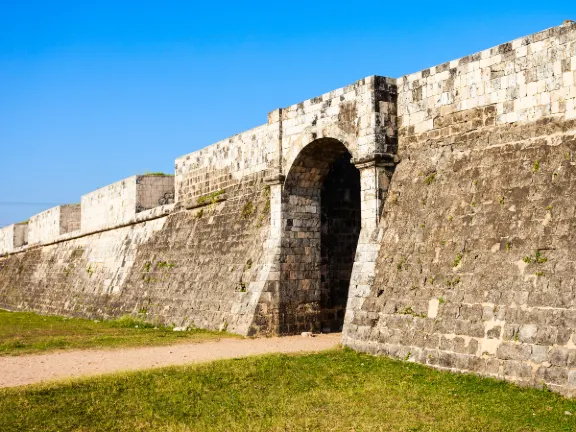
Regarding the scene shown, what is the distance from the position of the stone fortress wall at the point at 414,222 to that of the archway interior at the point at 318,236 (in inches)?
1.4

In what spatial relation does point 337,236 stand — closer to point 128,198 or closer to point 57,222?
point 128,198

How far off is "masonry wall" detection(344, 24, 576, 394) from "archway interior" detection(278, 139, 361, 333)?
2.71m

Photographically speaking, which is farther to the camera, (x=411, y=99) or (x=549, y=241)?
Result: (x=411, y=99)

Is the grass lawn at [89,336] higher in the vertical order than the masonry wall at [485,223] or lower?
lower

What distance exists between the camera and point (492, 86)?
9.63 meters

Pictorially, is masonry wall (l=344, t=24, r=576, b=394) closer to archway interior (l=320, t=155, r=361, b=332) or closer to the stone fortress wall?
the stone fortress wall

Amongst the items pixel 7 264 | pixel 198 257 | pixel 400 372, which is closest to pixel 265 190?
pixel 198 257

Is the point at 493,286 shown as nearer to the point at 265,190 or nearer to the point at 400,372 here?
the point at 400,372

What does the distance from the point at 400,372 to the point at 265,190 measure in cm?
739

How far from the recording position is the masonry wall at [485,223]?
754 centimetres

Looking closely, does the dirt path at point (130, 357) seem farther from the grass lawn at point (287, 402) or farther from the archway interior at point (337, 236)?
the archway interior at point (337, 236)

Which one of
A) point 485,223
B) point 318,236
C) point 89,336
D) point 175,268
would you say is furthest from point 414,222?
point 175,268

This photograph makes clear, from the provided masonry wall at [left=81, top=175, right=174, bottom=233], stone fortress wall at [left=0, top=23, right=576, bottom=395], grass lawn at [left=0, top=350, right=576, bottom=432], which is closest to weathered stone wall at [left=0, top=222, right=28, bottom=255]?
masonry wall at [left=81, top=175, right=174, bottom=233]

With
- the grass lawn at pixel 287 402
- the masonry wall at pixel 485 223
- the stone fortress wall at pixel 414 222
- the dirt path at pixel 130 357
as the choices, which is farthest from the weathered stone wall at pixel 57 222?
the grass lawn at pixel 287 402
